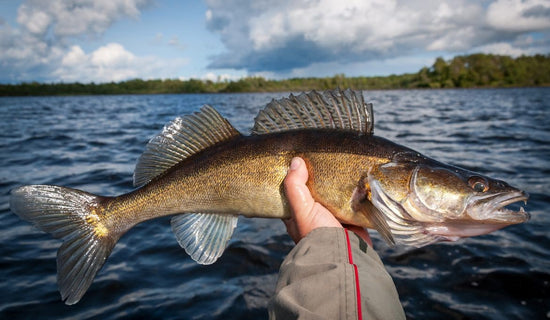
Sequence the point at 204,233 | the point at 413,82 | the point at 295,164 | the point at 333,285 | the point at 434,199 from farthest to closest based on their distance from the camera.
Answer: the point at 413,82
the point at 204,233
the point at 295,164
the point at 434,199
the point at 333,285

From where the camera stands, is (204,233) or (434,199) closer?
(434,199)

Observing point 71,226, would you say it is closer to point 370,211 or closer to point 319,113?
→ point 319,113

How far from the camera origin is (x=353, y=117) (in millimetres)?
2566

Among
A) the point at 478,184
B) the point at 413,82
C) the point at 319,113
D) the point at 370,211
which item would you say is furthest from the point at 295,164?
the point at 413,82

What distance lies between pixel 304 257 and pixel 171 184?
51.2 inches

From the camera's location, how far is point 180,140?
9.32 feet

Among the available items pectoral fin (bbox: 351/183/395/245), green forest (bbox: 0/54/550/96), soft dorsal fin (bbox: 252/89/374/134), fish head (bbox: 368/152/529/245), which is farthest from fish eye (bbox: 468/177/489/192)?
green forest (bbox: 0/54/550/96)

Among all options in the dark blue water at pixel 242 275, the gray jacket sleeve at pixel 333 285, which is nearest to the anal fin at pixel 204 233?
the gray jacket sleeve at pixel 333 285

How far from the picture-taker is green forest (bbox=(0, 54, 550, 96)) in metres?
82.4

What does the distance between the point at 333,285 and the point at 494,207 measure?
4.26 ft

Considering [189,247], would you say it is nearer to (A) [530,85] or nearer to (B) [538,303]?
(B) [538,303]

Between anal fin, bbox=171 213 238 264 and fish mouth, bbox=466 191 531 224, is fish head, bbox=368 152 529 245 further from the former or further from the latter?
anal fin, bbox=171 213 238 264

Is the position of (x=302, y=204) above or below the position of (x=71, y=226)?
above

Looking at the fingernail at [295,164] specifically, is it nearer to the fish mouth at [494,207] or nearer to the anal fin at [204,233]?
the anal fin at [204,233]
